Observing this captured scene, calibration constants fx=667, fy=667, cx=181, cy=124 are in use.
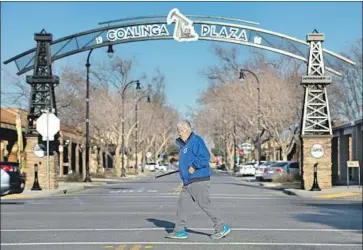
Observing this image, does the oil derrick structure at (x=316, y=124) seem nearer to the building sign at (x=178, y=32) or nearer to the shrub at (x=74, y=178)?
the building sign at (x=178, y=32)

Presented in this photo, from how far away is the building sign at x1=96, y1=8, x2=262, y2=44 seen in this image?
1314 inches

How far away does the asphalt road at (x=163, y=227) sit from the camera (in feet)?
38.6

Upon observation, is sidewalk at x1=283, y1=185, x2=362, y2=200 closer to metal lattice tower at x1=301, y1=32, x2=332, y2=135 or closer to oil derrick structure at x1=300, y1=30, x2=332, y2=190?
oil derrick structure at x1=300, y1=30, x2=332, y2=190

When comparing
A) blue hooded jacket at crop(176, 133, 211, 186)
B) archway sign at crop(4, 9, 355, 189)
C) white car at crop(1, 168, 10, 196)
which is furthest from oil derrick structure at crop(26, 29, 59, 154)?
blue hooded jacket at crop(176, 133, 211, 186)

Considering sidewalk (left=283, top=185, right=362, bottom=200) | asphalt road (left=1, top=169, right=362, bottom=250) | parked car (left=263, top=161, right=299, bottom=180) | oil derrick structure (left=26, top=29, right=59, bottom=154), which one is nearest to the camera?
asphalt road (left=1, top=169, right=362, bottom=250)

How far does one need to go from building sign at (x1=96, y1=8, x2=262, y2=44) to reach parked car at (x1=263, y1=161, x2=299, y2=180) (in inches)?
455

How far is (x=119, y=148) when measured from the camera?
66.9 metres

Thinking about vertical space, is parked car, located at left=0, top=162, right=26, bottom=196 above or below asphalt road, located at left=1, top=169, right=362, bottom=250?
above

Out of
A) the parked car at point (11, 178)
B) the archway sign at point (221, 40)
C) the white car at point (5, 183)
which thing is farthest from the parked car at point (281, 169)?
the white car at point (5, 183)

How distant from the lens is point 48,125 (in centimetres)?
3080

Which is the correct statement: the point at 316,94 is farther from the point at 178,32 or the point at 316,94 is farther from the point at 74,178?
the point at 74,178

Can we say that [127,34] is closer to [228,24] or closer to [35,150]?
[228,24]

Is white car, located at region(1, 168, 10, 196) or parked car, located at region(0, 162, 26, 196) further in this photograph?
parked car, located at region(0, 162, 26, 196)

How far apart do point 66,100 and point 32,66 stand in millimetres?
19154
